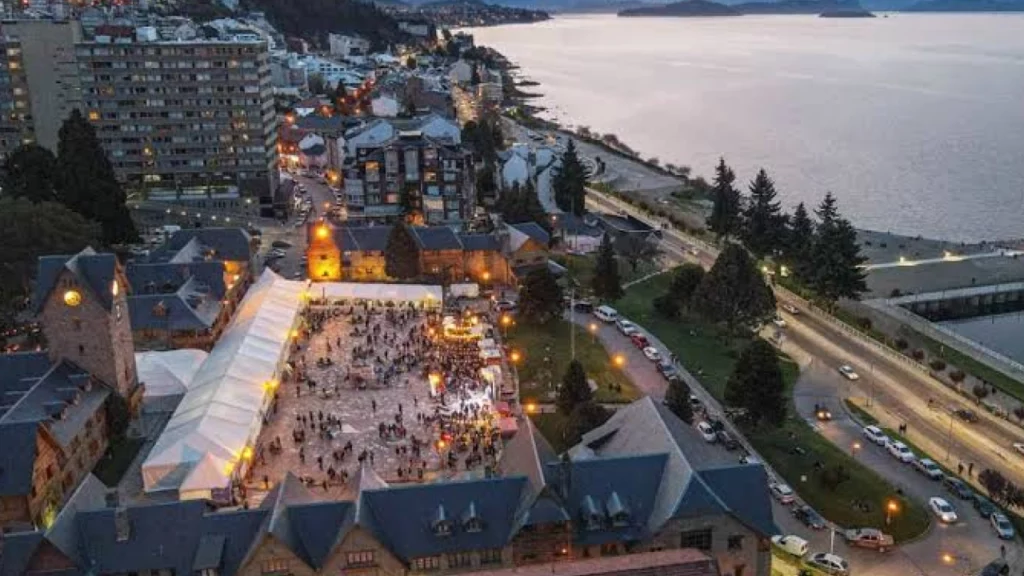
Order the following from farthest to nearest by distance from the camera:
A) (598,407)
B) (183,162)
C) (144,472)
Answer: (183,162) → (598,407) → (144,472)

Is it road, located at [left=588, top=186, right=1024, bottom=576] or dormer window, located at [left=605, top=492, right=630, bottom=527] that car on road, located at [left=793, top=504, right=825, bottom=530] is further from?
dormer window, located at [left=605, top=492, right=630, bottom=527]

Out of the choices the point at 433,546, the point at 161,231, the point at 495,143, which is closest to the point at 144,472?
the point at 433,546

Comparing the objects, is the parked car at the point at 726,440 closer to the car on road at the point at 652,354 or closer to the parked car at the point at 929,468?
the parked car at the point at 929,468

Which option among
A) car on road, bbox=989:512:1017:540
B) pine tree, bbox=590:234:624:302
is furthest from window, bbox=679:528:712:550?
pine tree, bbox=590:234:624:302

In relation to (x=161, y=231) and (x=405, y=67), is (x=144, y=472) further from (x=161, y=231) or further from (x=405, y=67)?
(x=405, y=67)

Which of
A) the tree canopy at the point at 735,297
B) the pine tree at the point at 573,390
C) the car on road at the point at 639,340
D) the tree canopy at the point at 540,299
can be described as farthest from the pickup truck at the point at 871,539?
the tree canopy at the point at 540,299

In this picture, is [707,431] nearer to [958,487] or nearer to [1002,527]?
[958,487]

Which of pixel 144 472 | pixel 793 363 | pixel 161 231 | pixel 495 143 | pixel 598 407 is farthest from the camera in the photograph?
pixel 495 143

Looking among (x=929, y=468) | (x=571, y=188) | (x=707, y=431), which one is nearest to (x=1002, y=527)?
(x=929, y=468)
